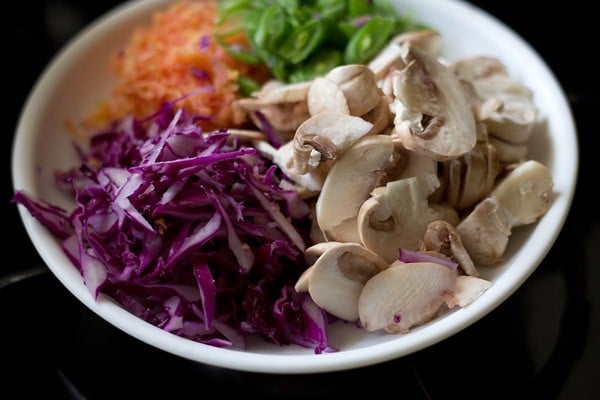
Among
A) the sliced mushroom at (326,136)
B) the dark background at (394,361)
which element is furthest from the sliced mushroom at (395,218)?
the dark background at (394,361)

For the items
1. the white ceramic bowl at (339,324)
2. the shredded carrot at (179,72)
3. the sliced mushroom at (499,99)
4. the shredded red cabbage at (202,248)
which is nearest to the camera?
the white ceramic bowl at (339,324)

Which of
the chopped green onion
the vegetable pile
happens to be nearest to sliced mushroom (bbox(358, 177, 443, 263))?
the vegetable pile

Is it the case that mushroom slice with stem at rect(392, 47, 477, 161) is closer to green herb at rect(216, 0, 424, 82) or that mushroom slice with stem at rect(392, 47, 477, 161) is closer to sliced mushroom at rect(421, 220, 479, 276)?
sliced mushroom at rect(421, 220, 479, 276)

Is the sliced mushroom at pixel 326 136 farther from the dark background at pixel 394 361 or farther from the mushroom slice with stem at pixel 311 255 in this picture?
the dark background at pixel 394 361

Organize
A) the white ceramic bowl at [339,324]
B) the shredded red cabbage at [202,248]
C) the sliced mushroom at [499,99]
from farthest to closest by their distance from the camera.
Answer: the sliced mushroom at [499,99], the shredded red cabbage at [202,248], the white ceramic bowl at [339,324]

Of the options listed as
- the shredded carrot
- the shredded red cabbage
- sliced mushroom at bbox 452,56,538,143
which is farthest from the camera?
the shredded carrot
